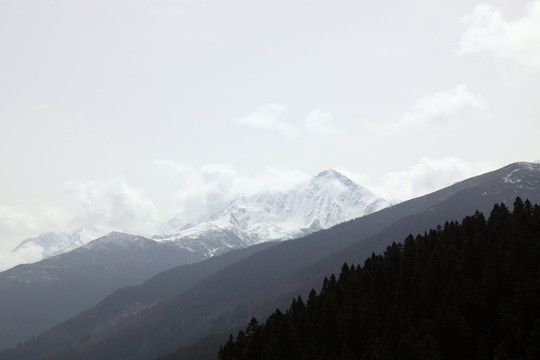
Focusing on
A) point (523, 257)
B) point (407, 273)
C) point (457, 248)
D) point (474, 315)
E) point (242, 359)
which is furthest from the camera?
point (457, 248)

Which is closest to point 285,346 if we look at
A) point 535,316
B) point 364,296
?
point 364,296

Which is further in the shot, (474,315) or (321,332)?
(321,332)

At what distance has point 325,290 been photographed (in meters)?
122

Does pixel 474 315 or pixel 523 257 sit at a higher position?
pixel 523 257

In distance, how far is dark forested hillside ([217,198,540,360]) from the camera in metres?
77.6

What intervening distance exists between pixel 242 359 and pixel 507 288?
149 feet

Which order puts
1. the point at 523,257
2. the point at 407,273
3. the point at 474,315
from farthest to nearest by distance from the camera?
the point at 407,273, the point at 523,257, the point at 474,315

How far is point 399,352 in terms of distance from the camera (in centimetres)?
7706

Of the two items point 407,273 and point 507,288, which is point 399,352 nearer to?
point 507,288

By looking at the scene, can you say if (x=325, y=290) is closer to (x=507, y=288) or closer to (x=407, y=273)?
(x=407, y=273)

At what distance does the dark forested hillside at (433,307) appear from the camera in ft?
254

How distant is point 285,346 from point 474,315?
3142 cm

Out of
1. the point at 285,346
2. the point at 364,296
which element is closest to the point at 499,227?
the point at 364,296

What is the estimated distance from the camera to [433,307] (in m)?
94.4
